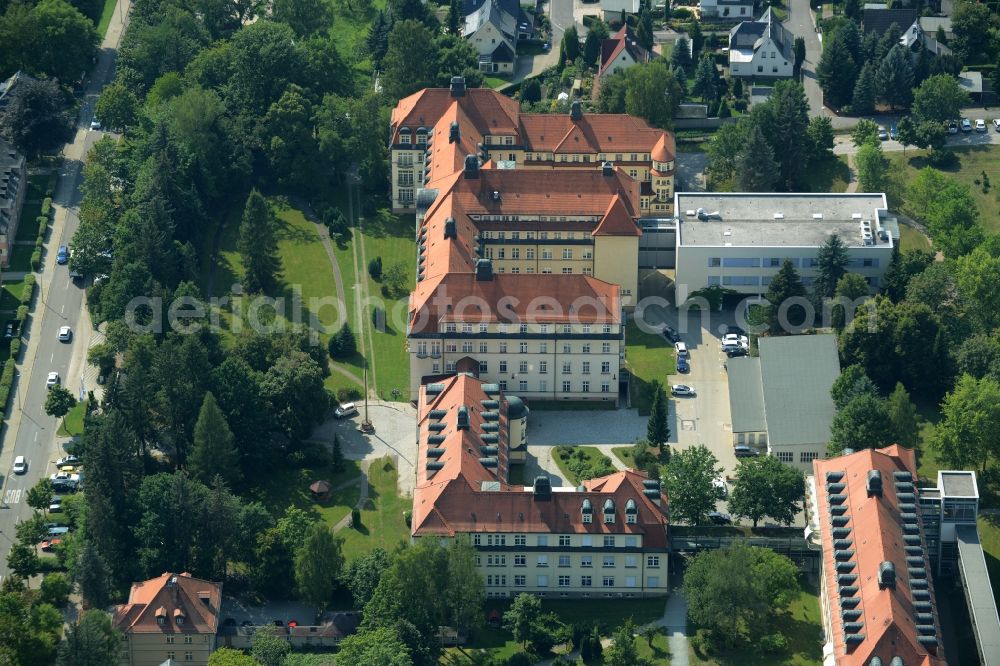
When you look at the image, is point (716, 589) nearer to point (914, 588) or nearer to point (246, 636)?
point (914, 588)

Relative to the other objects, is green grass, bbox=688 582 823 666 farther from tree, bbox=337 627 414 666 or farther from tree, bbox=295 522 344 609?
tree, bbox=295 522 344 609

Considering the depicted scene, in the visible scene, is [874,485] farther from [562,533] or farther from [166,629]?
[166,629]

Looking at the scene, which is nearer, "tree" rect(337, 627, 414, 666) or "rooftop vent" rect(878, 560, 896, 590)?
"tree" rect(337, 627, 414, 666)

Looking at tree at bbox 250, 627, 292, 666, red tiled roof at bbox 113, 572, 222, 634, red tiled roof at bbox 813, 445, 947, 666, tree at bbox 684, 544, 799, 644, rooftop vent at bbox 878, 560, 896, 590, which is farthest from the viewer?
red tiled roof at bbox 113, 572, 222, 634

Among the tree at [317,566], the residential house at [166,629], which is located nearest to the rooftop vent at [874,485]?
the tree at [317,566]

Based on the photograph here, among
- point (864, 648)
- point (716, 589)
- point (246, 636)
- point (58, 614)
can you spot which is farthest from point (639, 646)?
point (58, 614)

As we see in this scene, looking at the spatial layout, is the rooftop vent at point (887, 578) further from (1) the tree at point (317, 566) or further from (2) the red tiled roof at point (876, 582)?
(1) the tree at point (317, 566)

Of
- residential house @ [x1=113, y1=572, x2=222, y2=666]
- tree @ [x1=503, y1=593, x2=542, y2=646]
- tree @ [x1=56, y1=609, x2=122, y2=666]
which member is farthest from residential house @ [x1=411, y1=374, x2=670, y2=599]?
tree @ [x1=56, y1=609, x2=122, y2=666]

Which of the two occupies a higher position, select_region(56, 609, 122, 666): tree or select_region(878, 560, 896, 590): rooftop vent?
select_region(878, 560, 896, 590): rooftop vent
